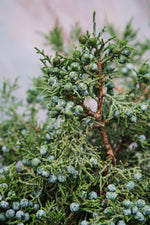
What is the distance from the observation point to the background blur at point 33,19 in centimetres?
167

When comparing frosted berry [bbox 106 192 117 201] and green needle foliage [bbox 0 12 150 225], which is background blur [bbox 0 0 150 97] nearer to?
green needle foliage [bbox 0 12 150 225]

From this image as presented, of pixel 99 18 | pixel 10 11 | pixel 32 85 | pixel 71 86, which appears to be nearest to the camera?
pixel 71 86

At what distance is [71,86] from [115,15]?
5.54 feet

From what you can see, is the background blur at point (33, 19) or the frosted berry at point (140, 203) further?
the background blur at point (33, 19)

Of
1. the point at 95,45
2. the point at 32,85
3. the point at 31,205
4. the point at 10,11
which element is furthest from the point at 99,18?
the point at 31,205

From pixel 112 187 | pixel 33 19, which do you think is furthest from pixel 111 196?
pixel 33 19

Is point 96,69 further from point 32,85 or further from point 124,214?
point 32,85

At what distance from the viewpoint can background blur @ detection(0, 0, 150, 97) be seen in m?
1.67

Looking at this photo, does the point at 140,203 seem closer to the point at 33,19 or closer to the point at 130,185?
the point at 130,185

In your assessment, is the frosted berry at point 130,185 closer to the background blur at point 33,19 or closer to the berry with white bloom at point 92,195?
the berry with white bloom at point 92,195

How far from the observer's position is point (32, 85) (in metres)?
0.96

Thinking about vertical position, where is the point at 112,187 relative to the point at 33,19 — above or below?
below

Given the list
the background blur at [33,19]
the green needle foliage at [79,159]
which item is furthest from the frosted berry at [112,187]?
the background blur at [33,19]

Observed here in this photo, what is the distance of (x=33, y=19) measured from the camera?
1.81m
